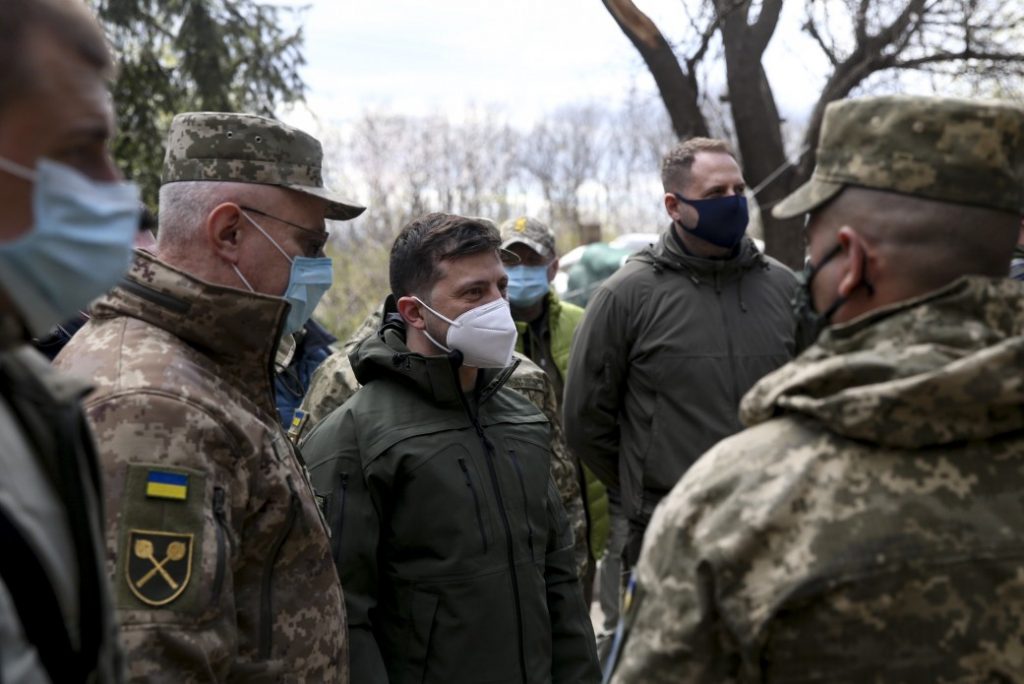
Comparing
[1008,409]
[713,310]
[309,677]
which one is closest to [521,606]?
[309,677]

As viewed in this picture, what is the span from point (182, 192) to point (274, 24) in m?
9.04

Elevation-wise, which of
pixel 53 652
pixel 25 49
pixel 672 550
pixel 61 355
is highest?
pixel 25 49

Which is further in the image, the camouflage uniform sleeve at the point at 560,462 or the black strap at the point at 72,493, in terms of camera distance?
the camouflage uniform sleeve at the point at 560,462

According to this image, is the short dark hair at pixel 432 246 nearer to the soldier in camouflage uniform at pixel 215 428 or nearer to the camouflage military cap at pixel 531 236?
the soldier in camouflage uniform at pixel 215 428

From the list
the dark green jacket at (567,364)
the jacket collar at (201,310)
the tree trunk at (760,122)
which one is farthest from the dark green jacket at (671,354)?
the tree trunk at (760,122)

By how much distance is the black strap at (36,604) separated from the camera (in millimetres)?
1487

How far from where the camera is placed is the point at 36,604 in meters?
1.53

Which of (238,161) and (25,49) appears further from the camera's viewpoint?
(238,161)

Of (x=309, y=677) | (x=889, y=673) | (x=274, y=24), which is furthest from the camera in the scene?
(x=274, y=24)

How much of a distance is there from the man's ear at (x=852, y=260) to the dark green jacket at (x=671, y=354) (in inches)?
116

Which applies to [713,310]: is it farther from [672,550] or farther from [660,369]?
[672,550]

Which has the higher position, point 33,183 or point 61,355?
point 33,183

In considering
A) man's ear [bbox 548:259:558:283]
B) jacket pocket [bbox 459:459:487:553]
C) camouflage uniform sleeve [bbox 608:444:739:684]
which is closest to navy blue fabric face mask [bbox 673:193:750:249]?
man's ear [bbox 548:259:558:283]

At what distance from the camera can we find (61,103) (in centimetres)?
161
